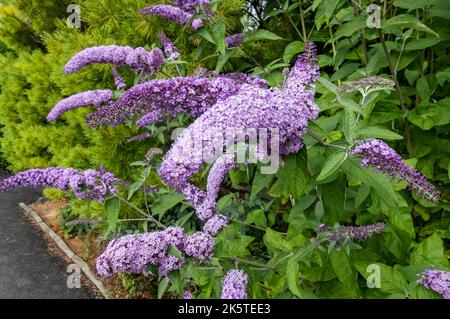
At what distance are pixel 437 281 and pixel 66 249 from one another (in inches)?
137

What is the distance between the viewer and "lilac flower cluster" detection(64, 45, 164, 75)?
1988mm

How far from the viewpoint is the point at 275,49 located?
3.48 meters

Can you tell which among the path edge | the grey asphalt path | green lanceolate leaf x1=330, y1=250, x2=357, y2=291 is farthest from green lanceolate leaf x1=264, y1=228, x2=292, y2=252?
the grey asphalt path

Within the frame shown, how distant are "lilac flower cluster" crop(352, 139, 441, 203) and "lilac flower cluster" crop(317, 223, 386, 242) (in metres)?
0.22

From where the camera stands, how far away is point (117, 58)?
79.8 inches

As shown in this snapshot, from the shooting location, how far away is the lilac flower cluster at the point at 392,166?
1313 mm

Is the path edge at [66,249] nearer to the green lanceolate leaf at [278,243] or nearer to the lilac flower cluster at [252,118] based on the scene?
the green lanceolate leaf at [278,243]

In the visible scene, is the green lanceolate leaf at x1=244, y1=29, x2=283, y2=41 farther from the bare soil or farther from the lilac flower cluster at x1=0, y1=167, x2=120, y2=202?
the bare soil

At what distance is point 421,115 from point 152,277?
224 cm

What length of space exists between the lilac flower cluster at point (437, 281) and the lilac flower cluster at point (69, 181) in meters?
1.13

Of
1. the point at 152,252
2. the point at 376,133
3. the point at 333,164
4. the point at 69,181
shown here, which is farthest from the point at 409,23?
the point at 69,181

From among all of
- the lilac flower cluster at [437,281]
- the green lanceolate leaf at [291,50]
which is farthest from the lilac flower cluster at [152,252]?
the green lanceolate leaf at [291,50]
